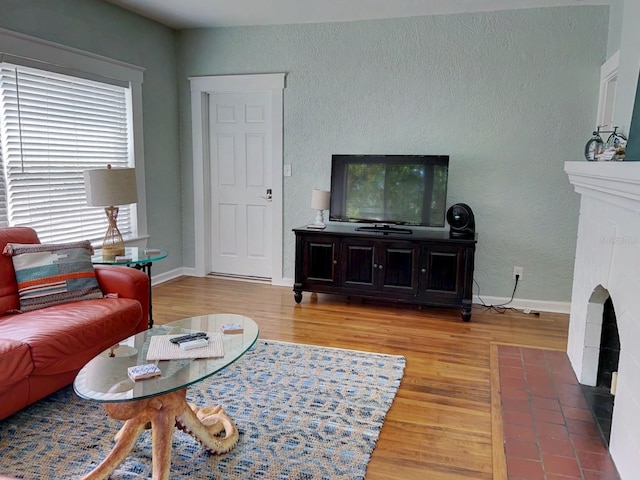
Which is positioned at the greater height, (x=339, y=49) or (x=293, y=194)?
(x=339, y=49)

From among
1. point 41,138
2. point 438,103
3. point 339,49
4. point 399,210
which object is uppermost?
point 339,49

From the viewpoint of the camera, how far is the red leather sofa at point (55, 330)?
2.18 m

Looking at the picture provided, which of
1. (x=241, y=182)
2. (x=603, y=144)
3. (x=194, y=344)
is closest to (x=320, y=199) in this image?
(x=241, y=182)

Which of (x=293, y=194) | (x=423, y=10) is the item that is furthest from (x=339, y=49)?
(x=293, y=194)

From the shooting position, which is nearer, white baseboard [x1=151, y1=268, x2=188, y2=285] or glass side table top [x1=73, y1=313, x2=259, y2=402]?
glass side table top [x1=73, y1=313, x2=259, y2=402]

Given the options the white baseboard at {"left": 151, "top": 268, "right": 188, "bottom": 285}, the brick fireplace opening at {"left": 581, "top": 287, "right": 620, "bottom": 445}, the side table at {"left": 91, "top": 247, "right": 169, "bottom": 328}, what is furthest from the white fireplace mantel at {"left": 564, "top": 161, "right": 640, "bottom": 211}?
the white baseboard at {"left": 151, "top": 268, "right": 188, "bottom": 285}

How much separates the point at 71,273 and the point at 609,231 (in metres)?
2.92

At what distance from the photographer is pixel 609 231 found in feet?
7.97

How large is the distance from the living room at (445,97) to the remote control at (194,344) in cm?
281

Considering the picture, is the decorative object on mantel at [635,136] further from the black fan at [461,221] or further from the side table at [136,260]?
the side table at [136,260]

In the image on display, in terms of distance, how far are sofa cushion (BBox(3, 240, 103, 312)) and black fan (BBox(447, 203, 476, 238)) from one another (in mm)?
2731

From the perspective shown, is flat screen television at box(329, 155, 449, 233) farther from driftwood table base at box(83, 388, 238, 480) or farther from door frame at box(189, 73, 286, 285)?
driftwood table base at box(83, 388, 238, 480)

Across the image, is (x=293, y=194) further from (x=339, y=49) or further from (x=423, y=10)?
(x=423, y=10)

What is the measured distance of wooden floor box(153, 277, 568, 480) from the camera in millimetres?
2154
